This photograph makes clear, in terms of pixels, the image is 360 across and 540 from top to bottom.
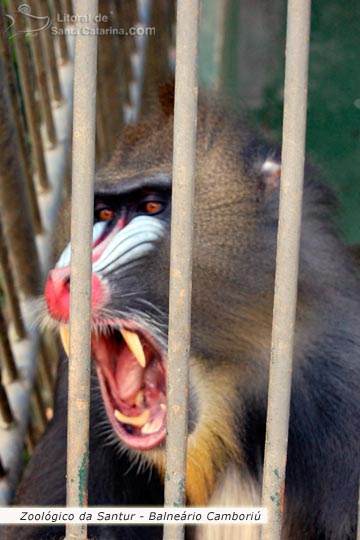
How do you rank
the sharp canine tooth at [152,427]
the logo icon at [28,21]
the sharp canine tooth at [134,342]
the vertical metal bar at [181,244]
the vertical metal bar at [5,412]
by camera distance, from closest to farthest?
1. the vertical metal bar at [181,244]
2. the sharp canine tooth at [134,342]
3. the sharp canine tooth at [152,427]
4. the vertical metal bar at [5,412]
5. the logo icon at [28,21]

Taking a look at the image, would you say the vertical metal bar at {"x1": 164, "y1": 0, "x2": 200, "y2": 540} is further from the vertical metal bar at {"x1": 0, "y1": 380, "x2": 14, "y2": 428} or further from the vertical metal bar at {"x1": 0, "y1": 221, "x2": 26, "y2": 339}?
the vertical metal bar at {"x1": 0, "y1": 221, "x2": 26, "y2": 339}

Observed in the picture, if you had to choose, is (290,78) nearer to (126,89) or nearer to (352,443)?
(352,443)

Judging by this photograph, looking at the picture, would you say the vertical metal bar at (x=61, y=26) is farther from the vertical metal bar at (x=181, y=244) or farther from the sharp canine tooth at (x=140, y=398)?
the vertical metal bar at (x=181, y=244)

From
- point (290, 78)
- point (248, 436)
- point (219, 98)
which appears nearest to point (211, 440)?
point (248, 436)

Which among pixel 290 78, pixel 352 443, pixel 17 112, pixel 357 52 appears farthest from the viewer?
pixel 357 52

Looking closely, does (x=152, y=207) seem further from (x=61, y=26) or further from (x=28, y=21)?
(x=61, y=26)

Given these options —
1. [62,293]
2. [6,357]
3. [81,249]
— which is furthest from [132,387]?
[81,249]

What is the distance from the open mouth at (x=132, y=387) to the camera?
234 cm

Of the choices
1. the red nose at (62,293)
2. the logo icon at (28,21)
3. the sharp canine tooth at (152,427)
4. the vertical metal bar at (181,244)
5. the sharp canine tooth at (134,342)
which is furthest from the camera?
the logo icon at (28,21)

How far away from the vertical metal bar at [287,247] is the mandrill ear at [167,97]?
1.16 metres

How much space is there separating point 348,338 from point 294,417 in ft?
0.87

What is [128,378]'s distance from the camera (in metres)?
2.45

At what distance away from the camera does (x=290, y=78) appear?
1.39 meters

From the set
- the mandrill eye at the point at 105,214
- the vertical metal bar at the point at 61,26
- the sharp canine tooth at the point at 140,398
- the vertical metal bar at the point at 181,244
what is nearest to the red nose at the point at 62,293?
the mandrill eye at the point at 105,214
